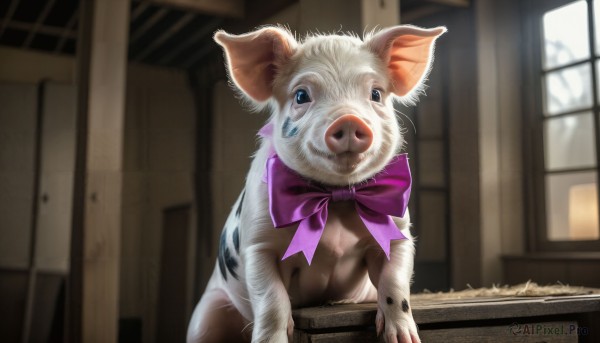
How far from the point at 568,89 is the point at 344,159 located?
2.03m

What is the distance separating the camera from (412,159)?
2934mm

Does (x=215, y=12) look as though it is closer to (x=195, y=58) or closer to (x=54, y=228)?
(x=195, y=58)

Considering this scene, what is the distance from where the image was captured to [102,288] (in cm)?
210

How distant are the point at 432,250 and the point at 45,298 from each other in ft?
6.33

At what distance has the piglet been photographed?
1087 mm

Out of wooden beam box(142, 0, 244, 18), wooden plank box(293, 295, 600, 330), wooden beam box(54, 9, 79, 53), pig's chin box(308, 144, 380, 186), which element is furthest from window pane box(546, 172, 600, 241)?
wooden beam box(54, 9, 79, 53)

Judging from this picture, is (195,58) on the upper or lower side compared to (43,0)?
lower

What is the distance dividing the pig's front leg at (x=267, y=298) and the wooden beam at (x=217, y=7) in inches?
58.3

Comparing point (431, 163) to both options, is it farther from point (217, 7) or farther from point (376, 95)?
point (376, 95)

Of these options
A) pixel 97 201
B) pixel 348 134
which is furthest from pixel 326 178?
pixel 97 201

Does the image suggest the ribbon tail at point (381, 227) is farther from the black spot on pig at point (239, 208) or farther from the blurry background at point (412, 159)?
the blurry background at point (412, 159)

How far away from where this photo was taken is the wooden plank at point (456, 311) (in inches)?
43.2

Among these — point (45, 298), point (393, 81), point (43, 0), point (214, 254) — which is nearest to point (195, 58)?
point (43, 0)

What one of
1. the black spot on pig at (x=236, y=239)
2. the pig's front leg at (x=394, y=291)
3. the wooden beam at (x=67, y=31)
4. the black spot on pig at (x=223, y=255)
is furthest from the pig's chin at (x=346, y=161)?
the wooden beam at (x=67, y=31)
